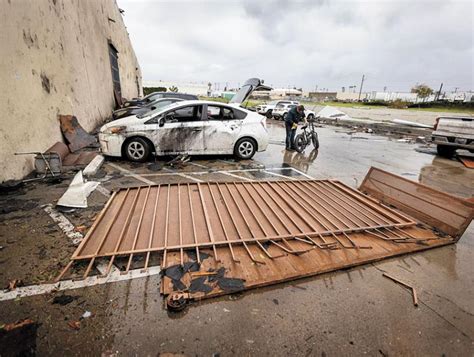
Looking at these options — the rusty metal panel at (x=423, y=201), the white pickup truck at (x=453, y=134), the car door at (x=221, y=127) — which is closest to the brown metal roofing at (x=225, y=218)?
the rusty metal panel at (x=423, y=201)

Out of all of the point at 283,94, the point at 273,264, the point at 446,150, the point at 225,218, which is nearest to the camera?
the point at 273,264

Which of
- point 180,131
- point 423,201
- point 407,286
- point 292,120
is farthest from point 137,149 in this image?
point 423,201

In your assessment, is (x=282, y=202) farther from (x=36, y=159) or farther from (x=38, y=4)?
(x=38, y=4)

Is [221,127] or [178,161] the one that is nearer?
[178,161]

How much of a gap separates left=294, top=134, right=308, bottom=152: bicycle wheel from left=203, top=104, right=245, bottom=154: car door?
9.73ft

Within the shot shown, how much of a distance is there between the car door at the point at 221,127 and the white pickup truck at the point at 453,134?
8127 mm

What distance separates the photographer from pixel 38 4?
228 inches

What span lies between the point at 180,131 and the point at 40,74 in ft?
11.4

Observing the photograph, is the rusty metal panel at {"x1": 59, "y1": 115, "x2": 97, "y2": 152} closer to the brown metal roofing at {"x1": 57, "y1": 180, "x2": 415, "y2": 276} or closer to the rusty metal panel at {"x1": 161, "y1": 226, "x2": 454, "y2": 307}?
the brown metal roofing at {"x1": 57, "y1": 180, "x2": 415, "y2": 276}

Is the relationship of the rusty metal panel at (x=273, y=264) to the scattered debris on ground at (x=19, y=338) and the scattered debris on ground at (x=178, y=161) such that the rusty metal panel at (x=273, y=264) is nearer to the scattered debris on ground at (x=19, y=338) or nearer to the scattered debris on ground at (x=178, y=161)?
the scattered debris on ground at (x=19, y=338)

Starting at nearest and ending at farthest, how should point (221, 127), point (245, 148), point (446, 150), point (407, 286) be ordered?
point (407, 286) < point (221, 127) < point (245, 148) < point (446, 150)

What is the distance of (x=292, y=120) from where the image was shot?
8719 mm

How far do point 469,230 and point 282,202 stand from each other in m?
3.08

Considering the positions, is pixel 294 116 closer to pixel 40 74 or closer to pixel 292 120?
pixel 292 120
